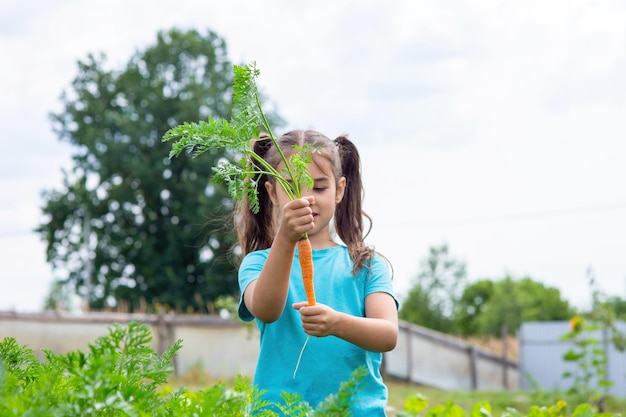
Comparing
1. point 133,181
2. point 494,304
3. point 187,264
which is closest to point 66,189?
point 133,181

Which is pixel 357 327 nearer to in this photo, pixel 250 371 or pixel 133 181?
pixel 250 371

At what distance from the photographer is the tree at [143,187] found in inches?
1238

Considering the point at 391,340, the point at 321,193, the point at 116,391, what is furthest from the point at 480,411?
the point at 116,391

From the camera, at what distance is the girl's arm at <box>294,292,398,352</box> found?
2043 millimetres

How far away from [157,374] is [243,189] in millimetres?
1106

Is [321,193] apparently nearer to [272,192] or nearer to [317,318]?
[272,192]

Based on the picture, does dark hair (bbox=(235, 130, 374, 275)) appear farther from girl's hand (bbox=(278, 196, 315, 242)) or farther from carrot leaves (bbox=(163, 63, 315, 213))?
girl's hand (bbox=(278, 196, 315, 242))

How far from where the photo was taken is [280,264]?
2131 mm

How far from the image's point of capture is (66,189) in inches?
1302

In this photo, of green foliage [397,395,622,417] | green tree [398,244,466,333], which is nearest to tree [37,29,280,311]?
green tree [398,244,466,333]

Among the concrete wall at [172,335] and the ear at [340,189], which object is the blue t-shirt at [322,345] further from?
the concrete wall at [172,335]

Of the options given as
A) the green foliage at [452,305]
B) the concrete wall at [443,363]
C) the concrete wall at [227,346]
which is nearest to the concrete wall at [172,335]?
the concrete wall at [227,346]

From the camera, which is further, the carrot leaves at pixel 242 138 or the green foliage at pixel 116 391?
the carrot leaves at pixel 242 138

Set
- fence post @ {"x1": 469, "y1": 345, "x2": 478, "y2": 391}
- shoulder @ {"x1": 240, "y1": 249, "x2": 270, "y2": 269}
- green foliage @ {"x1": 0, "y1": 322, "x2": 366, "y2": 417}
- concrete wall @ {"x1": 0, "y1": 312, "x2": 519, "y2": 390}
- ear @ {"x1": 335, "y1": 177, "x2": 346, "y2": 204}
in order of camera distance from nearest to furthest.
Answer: green foliage @ {"x1": 0, "y1": 322, "x2": 366, "y2": 417} < shoulder @ {"x1": 240, "y1": 249, "x2": 270, "y2": 269} < ear @ {"x1": 335, "y1": 177, "x2": 346, "y2": 204} < concrete wall @ {"x1": 0, "y1": 312, "x2": 519, "y2": 390} < fence post @ {"x1": 469, "y1": 345, "x2": 478, "y2": 391}
